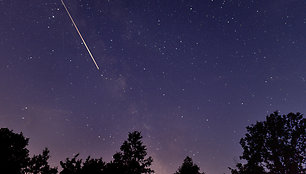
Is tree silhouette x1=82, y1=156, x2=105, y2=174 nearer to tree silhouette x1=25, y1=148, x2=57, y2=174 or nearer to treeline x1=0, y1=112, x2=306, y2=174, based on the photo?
treeline x1=0, y1=112, x2=306, y2=174

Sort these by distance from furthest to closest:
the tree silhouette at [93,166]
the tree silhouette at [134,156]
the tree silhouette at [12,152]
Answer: the tree silhouette at [134,156], the tree silhouette at [12,152], the tree silhouette at [93,166]

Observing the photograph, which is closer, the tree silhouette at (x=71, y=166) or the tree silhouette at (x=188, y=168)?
the tree silhouette at (x=71, y=166)

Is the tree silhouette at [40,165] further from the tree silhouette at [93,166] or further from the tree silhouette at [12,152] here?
the tree silhouette at [93,166]

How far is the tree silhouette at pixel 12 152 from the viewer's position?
645 inches

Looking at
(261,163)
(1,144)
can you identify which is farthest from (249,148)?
(1,144)

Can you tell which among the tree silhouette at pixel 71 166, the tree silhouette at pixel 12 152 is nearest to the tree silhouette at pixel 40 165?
the tree silhouette at pixel 12 152

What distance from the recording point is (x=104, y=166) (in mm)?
13648

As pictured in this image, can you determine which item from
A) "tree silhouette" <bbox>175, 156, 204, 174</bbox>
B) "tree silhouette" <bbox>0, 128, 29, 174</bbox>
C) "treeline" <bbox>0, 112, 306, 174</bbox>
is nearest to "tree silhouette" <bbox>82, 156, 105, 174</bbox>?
"treeline" <bbox>0, 112, 306, 174</bbox>

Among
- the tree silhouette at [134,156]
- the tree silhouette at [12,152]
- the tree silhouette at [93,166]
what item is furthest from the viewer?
the tree silhouette at [134,156]

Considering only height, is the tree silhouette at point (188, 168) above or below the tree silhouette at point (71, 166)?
above

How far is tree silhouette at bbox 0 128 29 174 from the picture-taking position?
16391 millimetres

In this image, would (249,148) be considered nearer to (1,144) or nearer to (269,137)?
(269,137)

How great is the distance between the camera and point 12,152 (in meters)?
19.4

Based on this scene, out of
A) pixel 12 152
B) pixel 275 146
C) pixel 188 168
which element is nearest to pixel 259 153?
pixel 275 146
